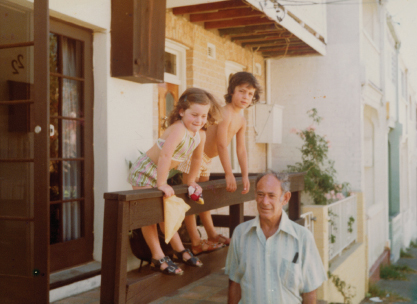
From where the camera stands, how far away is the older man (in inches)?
115

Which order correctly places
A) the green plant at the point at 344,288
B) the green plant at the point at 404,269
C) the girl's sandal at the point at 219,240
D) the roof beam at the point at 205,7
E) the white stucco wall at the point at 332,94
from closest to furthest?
1. the girl's sandal at the point at 219,240
2. the roof beam at the point at 205,7
3. the green plant at the point at 344,288
4. the white stucco wall at the point at 332,94
5. the green plant at the point at 404,269

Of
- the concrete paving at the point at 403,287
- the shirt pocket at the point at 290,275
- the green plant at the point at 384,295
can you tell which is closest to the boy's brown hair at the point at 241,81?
the shirt pocket at the point at 290,275

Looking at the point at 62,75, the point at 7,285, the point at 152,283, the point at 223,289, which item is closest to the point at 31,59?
the point at 62,75

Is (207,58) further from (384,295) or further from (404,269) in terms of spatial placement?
(404,269)

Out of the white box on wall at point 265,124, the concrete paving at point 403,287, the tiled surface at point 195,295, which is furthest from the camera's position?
the concrete paving at point 403,287

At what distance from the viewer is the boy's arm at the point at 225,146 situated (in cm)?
405

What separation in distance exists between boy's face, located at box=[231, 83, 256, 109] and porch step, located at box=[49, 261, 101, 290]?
6.95 ft

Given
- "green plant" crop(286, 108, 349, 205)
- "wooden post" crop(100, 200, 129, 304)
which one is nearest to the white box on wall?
"green plant" crop(286, 108, 349, 205)

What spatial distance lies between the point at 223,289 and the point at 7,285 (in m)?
2.28

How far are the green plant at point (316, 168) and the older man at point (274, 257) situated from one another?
249 inches

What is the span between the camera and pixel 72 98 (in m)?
4.76

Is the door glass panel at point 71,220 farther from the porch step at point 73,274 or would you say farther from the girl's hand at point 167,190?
the girl's hand at point 167,190

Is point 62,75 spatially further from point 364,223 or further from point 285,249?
point 364,223

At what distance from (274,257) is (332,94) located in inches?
294
